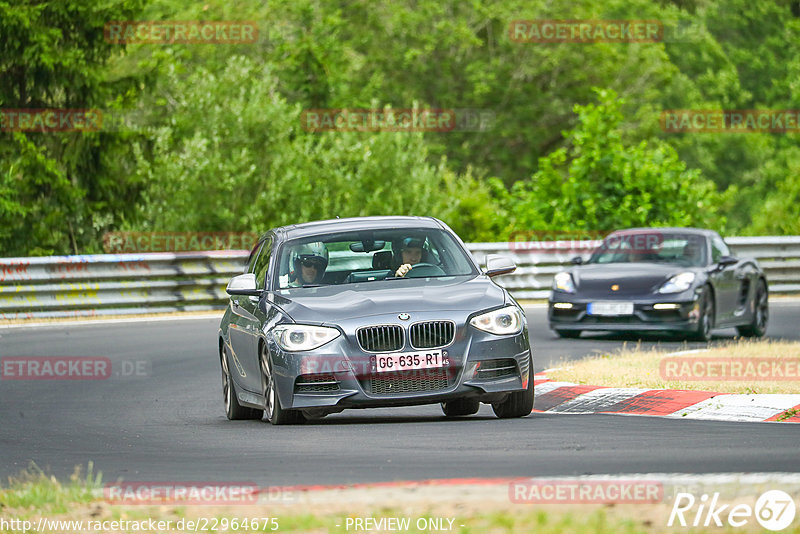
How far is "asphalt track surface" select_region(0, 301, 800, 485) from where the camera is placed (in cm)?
804

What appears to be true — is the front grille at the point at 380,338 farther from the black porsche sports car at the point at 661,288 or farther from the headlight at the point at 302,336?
the black porsche sports car at the point at 661,288

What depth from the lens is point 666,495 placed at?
21.7 feet

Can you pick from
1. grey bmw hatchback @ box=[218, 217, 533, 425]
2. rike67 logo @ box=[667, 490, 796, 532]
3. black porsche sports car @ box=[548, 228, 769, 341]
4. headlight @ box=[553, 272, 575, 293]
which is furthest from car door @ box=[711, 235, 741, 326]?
rike67 logo @ box=[667, 490, 796, 532]

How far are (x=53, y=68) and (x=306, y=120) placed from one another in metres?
14.2

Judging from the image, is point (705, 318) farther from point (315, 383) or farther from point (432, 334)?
point (315, 383)

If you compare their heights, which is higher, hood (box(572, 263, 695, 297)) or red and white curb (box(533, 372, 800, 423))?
red and white curb (box(533, 372, 800, 423))

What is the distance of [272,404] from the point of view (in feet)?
35.6

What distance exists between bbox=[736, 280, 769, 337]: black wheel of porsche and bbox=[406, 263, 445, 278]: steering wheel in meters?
9.71

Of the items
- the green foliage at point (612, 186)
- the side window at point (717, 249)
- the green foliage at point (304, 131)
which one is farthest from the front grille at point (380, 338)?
the green foliage at point (612, 186)

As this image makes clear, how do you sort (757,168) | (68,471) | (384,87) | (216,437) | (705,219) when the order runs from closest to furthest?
(68,471)
(216,437)
(705,219)
(384,87)
(757,168)

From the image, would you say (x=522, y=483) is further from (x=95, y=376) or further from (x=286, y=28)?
(x=286, y=28)

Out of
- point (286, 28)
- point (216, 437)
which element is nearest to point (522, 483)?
point (216, 437)

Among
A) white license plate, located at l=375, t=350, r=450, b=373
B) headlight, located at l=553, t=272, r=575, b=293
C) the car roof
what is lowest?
headlight, located at l=553, t=272, r=575, b=293

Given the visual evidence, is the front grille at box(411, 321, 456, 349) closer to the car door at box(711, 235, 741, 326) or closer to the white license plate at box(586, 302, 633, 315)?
the white license plate at box(586, 302, 633, 315)
